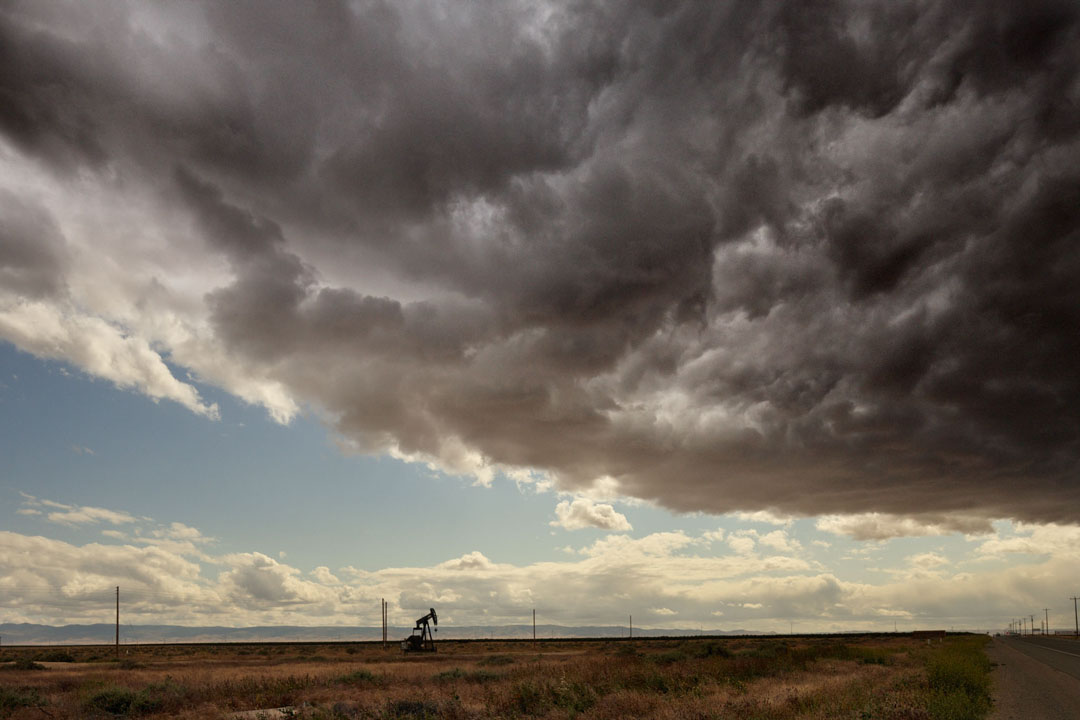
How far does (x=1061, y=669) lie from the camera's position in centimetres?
4328

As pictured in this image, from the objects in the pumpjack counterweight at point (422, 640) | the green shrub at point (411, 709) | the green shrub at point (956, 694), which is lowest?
the pumpjack counterweight at point (422, 640)

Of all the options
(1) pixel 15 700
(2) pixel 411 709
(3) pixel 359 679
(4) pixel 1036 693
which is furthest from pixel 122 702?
(4) pixel 1036 693

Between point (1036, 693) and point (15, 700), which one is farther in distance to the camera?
point (1036, 693)

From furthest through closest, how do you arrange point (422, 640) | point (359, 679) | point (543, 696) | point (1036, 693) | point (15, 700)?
point (422, 640) → point (359, 679) → point (1036, 693) → point (15, 700) → point (543, 696)

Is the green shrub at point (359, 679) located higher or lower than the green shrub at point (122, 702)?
lower

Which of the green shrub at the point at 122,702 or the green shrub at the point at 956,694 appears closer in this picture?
the green shrub at the point at 956,694

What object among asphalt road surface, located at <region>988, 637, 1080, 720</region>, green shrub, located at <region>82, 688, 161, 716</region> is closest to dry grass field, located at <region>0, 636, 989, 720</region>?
green shrub, located at <region>82, 688, 161, 716</region>

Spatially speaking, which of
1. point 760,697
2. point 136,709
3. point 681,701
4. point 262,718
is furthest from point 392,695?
point 760,697

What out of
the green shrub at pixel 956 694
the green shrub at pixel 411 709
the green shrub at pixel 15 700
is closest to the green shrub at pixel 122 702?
the green shrub at pixel 15 700

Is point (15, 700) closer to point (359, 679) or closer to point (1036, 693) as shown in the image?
point (359, 679)

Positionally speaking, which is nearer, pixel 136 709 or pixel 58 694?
pixel 136 709

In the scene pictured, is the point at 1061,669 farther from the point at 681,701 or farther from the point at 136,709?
the point at 136,709

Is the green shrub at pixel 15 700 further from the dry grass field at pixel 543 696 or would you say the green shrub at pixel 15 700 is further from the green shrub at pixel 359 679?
the green shrub at pixel 359 679

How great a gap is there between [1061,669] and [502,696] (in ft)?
127
